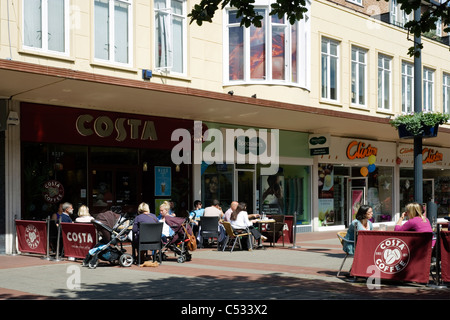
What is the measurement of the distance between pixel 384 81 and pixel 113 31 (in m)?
14.9

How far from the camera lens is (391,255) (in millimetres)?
10172

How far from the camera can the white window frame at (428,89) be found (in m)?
31.0

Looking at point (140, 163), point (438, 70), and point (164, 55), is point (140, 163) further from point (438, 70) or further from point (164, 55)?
point (438, 70)

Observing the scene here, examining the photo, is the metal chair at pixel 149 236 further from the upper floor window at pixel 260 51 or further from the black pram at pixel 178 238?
the upper floor window at pixel 260 51

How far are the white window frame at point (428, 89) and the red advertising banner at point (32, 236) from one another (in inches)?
860

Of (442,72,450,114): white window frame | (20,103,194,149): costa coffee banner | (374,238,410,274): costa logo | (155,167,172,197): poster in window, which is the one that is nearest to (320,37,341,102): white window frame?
(20,103,194,149): costa coffee banner

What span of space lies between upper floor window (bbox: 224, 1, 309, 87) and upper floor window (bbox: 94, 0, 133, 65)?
3.97 metres

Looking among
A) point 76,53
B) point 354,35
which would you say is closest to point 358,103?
point 354,35

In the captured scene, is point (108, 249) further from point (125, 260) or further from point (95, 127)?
point (95, 127)

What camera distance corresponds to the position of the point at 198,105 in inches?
713

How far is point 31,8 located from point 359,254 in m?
10.2

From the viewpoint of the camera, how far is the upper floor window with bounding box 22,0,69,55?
15.4 metres

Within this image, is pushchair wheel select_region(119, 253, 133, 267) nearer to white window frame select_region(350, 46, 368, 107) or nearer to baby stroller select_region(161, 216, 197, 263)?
baby stroller select_region(161, 216, 197, 263)

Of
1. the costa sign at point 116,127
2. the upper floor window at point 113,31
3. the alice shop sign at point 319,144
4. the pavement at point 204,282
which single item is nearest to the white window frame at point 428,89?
the alice shop sign at point 319,144
